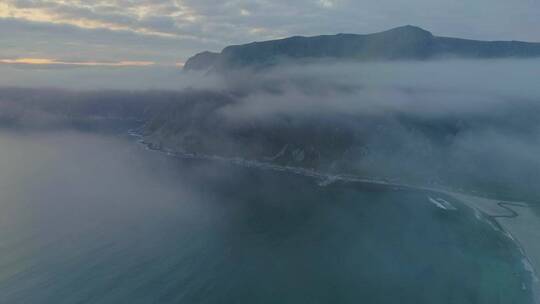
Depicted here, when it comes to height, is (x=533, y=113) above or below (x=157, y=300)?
above

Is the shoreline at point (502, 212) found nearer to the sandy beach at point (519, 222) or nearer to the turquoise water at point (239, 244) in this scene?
the sandy beach at point (519, 222)

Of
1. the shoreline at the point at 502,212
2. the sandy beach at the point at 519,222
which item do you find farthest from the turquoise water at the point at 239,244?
the sandy beach at the point at 519,222

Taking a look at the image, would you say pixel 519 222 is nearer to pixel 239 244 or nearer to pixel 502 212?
pixel 502 212

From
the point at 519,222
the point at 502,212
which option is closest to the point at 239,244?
the point at 519,222

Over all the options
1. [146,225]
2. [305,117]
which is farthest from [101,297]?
[305,117]

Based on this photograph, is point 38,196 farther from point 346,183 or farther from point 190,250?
point 346,183
